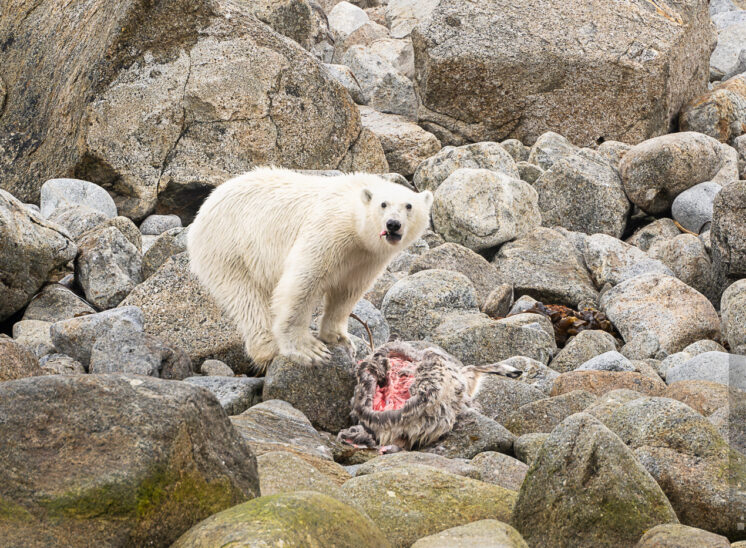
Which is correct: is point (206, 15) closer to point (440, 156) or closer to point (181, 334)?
point (440, 156)

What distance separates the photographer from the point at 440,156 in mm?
13438

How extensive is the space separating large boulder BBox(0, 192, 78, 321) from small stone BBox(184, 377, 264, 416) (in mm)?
2294

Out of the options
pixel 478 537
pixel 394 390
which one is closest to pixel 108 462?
pixel 478 537

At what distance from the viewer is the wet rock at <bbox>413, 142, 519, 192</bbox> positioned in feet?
43.0

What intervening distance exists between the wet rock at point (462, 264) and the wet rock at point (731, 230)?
246cm

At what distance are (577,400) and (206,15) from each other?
785 centimetres

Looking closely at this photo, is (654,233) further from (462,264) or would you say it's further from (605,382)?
(605,382)

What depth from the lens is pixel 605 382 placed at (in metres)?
6.68

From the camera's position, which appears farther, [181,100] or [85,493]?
[181,100]

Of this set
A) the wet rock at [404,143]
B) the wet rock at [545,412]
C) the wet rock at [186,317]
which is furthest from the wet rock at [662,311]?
the wet rock at [404,143]

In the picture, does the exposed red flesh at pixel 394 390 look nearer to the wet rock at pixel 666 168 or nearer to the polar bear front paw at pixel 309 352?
the polar bear front paw at pixel 309 352

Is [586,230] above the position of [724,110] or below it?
below

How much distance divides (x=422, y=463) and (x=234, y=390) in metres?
1.65

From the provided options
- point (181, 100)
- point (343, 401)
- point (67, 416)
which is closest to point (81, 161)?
point (181, 100)
